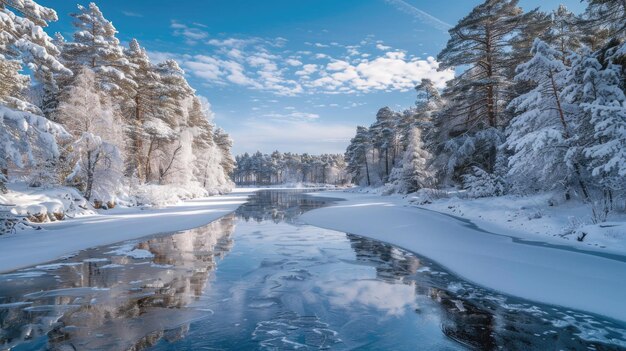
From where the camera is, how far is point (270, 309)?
18.7ft

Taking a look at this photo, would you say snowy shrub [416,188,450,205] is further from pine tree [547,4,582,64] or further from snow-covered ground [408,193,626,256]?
pine tree [547,4,582,64]

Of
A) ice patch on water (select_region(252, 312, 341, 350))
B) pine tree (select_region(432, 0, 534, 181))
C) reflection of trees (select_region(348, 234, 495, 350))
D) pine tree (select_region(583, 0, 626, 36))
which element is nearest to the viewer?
ice patch on water (select_region(252, 312, 341, 350))

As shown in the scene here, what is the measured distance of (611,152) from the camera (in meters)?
9.88

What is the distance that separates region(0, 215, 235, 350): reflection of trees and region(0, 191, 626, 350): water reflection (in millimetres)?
19

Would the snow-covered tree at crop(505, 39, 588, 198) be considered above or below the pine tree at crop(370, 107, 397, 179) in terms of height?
below

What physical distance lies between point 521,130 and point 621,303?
9.91m

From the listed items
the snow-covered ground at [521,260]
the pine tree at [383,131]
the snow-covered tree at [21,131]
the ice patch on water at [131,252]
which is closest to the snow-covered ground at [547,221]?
the snow-covered ground at [521,260]

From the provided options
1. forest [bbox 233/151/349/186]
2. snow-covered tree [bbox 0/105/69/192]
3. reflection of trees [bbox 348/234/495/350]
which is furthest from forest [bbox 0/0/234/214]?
forest [bbox 233/151/349/186]

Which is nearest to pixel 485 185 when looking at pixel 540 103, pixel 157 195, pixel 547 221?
pixel 540 103

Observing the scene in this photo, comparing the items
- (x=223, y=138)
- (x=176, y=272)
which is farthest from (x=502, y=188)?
(x=223, y=138)

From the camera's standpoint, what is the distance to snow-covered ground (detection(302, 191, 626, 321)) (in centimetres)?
608

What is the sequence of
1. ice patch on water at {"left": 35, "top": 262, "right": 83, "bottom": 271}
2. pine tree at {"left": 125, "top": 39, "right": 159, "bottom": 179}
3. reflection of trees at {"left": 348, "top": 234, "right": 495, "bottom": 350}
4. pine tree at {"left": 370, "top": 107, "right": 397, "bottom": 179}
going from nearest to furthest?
reflection of trees at {"left": 348, "top": 234, "right": 495, "bottom": 350} < ice patch on water at {"left": 35, "top": 262, "right": 83, "bottom": 271} < pine tree at {"left": 125, "top": 39, "right": 159, "bottom": 179} < pine tree at {"left": 370, "top": 107, "right": 397, "bottom": 179}

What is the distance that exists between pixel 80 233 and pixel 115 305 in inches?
331

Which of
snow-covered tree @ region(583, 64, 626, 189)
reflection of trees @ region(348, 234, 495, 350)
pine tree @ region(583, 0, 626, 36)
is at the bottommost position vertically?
reflection of trees @ region(348, 234, 495, 350)
